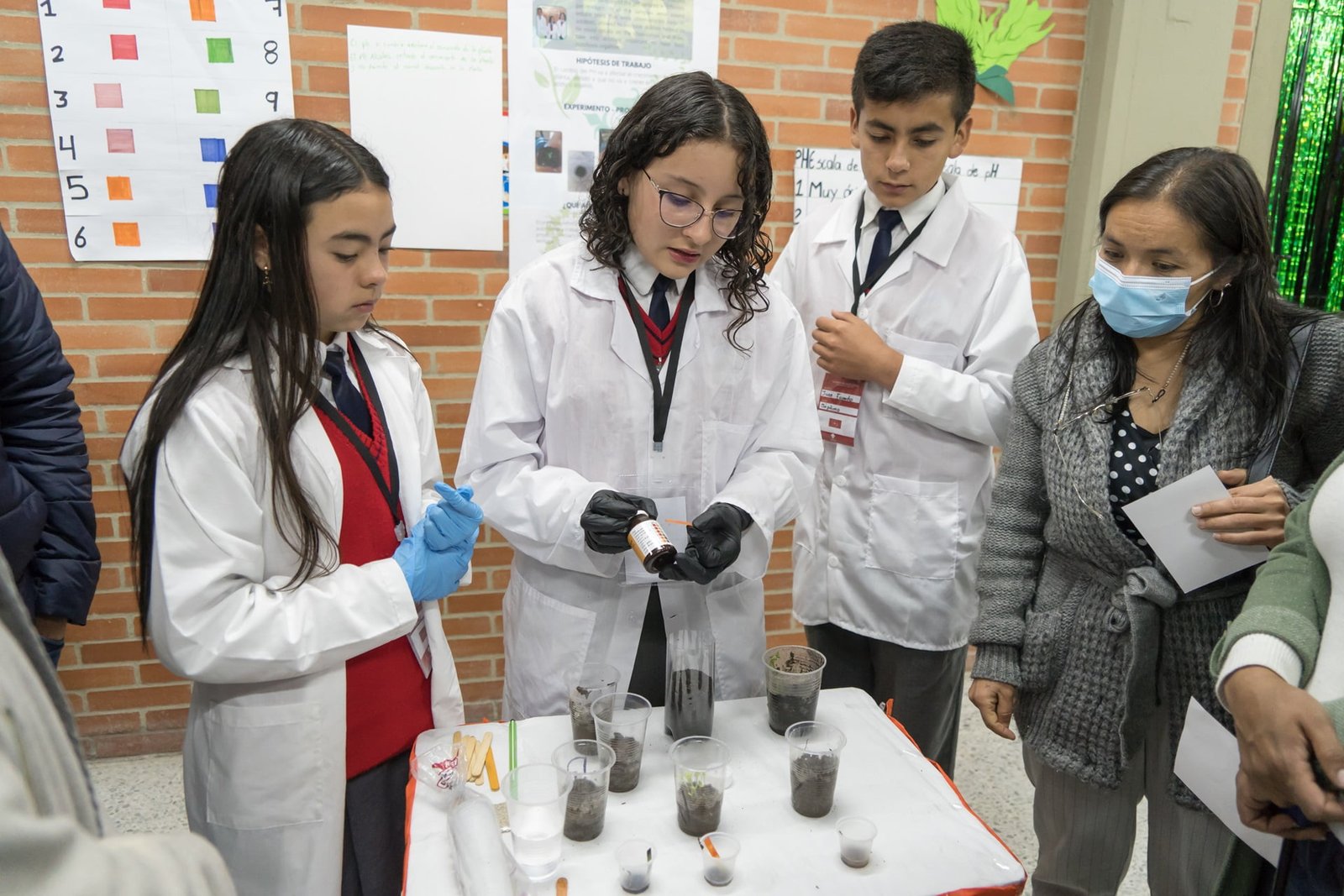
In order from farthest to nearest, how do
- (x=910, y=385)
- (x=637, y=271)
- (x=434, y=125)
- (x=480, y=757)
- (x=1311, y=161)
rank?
(x=1311, y=161)
(x=434, y=125)
(x=910, y=385)
(x=637, y=271)
(x=480, y=757)

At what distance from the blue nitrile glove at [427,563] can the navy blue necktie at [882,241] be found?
1174 mm

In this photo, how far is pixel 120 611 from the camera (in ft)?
8.43

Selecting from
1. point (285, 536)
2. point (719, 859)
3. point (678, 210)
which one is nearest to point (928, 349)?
point (678, 210)

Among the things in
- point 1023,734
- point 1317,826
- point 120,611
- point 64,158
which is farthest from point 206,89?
point 1317,826

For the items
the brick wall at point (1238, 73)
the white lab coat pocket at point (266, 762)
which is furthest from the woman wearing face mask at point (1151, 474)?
the brick wall at point (1238, 73)

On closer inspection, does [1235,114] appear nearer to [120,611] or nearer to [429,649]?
[429,649]

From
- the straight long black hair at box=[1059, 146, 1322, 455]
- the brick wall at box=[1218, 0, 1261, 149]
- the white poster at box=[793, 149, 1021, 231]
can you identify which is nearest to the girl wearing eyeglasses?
the straight long black hair at box=[1059, 146, 1322, 455]

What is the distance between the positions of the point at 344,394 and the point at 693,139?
727 mm

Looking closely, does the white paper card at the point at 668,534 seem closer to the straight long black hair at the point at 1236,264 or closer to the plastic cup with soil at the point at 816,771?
the plastic cup with soil at the point at 816,771

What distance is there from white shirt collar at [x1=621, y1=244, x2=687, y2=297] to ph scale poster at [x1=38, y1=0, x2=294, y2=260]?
140 cm

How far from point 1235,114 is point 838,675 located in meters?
2.47

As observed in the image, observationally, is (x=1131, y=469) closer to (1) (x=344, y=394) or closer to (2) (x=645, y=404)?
(2) (x=645, y=404)

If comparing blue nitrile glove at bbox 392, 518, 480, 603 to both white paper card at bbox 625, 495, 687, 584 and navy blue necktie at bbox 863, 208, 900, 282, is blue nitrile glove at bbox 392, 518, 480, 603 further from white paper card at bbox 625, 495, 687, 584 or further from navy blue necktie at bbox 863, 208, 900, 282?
navy blue necktie at bbox 863, 208, 900, 282

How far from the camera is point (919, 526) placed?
2004 mm
